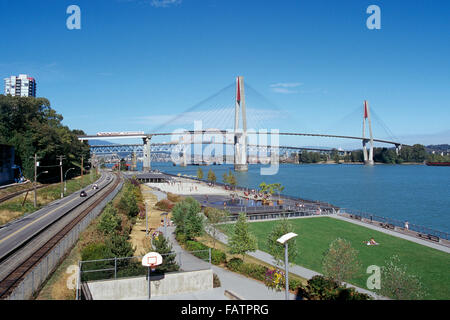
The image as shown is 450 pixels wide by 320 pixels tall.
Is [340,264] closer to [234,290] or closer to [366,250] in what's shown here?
[234,290]

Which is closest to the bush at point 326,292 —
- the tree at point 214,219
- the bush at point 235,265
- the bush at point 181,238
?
the bush at point 235,265

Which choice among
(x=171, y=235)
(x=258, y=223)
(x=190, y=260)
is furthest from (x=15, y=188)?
(x=190, y=260)

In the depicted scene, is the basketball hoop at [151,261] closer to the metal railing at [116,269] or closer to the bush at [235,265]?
the metal railing at [116,269]

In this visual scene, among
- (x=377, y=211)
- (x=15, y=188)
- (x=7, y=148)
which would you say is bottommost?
(x=377, y=211)

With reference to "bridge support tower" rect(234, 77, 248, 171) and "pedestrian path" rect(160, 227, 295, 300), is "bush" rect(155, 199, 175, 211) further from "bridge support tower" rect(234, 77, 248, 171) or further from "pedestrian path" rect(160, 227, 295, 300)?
"bridge support tower" rect(234, 77, 248, 171)

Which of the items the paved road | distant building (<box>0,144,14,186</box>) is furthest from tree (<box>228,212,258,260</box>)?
distant building (<box>0,144,14,186</box>)
